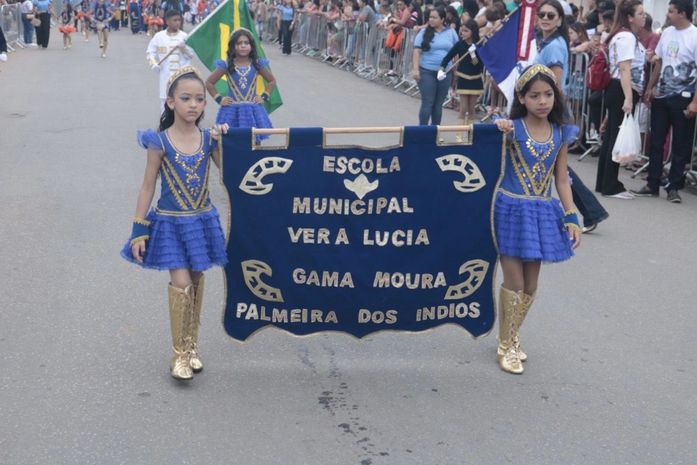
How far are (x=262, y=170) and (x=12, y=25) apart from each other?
28324mm

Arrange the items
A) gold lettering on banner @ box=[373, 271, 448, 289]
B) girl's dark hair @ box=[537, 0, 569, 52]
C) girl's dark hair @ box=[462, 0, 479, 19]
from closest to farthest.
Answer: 1. gold lettering on banner @ box=[373, 271, 448, 289]
2. girl's dark hair @ box=[537, 0, 569, 52]
3. girl's dark hair @ box=[462, 0, 479, 19]

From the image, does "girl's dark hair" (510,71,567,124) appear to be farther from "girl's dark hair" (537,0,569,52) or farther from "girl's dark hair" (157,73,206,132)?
"girl's dark hair" (537,0,569,52)

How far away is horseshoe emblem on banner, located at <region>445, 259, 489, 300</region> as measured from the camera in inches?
219

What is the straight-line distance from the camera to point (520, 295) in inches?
218

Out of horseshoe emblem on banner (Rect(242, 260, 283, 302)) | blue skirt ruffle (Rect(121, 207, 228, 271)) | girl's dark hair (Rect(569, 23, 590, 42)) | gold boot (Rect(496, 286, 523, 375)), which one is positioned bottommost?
gold boot (Rect(496, 286, 523, 375))

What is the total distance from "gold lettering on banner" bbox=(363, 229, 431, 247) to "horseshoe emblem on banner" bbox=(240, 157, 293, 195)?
0.56 metres

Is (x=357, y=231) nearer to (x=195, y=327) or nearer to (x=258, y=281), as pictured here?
(x=258, y=281)

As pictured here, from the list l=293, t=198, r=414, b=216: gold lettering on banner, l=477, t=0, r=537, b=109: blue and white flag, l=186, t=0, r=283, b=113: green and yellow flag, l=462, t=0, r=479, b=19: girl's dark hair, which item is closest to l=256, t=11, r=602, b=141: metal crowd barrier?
l=462, t=0, r=479, b=19: girl's dark hair

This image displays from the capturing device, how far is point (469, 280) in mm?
5566

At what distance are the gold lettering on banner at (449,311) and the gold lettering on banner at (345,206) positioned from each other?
0.60 meters

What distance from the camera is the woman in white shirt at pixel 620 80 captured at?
10.1 metres

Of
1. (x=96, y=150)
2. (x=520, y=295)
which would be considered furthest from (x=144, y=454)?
(x=96, y=150)

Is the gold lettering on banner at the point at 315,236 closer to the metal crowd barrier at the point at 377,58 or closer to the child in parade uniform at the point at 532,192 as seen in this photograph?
the child in parade uniform at the point at 532,192

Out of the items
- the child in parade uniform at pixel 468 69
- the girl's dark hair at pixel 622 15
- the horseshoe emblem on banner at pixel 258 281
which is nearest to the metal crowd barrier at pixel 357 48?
the child in parade uniform at pixel 468 69
